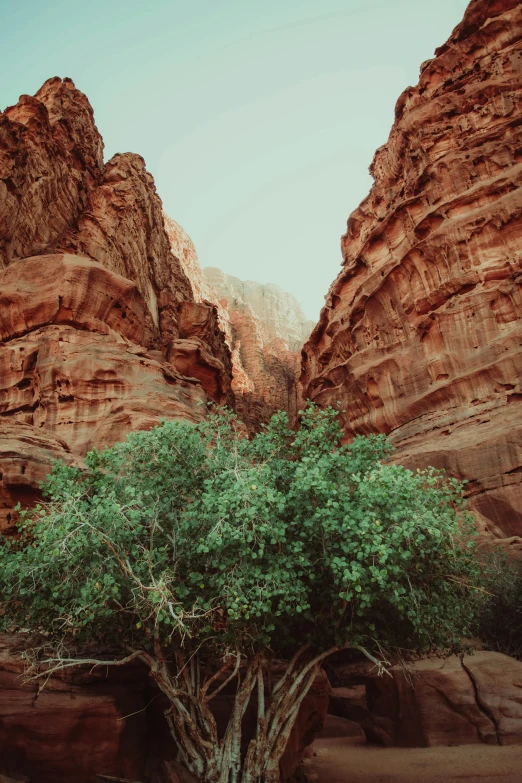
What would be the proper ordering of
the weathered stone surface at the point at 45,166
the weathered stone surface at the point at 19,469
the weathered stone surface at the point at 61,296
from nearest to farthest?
the weathered stone surface at the point at 19,469, the weathered stone surface at the point at 61,296, the weathered stone surface at the point at 45,166

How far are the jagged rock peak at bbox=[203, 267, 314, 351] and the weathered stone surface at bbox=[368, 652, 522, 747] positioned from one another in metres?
81.9

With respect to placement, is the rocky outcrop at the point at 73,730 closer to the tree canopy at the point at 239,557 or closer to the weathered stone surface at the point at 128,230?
the tree canopy at the point at 239,557

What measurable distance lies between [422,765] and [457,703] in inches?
72.0

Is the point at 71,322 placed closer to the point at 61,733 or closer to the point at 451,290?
the point at 61,733

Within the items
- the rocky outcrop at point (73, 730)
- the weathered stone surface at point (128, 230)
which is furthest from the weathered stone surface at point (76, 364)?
the weathered stone surface at point (128, 230)

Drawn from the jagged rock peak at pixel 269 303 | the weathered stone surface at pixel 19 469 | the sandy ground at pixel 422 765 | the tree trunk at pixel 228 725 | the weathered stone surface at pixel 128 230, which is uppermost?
the jagged rock peak at pixel 269 303

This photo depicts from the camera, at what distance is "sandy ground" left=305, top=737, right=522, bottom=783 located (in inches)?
413

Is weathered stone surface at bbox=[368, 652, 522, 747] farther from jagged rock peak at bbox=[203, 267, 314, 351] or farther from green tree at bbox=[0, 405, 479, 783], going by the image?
jagged rock peak at bbox=[203, 267, 314, 351]

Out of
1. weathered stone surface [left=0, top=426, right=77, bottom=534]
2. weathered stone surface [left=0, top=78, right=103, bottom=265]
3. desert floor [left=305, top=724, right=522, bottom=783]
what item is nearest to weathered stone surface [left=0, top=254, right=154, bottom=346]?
weathered stone surface [left=0, top=78, right=103, bottom=265]

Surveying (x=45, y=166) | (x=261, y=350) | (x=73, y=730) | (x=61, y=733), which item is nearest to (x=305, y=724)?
(x=73, y=730)

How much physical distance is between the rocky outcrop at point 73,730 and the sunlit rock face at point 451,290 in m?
15.0

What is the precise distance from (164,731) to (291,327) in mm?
100288

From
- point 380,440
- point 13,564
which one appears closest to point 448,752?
point 380,440

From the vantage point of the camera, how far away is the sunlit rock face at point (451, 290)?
2312 centimetres
